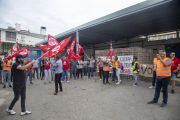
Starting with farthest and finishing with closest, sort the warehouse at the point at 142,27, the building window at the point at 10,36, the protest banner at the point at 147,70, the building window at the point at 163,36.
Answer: the building window at the point at 10,36 < the building window at the point at 163,36 < the protest banner at the point at 147,70 < the warehouse at the point at 142,27

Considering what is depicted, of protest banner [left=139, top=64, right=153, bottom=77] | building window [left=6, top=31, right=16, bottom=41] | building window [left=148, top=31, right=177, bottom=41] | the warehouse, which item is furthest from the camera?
building window [left=6, top=31, right=16, bottom=41]

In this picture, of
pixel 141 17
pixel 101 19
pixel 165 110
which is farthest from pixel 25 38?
pixel 165 110

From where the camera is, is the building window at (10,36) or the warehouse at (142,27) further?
the building window at (10,36)

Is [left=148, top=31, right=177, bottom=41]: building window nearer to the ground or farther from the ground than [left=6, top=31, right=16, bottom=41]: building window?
nearer to the ground

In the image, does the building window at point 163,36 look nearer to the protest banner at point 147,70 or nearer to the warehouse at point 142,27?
the warehouse at point 142,27

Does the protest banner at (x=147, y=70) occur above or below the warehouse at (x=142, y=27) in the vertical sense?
below

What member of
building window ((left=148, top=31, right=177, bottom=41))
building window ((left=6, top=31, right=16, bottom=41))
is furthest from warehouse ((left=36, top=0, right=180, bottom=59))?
building window ((left=6, top=31, right=16, bottom=41))

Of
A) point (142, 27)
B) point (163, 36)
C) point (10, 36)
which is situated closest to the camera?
point (142, 27)

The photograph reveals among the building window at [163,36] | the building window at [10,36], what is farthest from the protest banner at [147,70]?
the building window at [10,36]

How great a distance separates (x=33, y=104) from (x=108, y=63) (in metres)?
5.13

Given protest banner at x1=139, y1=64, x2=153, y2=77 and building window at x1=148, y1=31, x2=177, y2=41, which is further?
building window at x1=148, y1=31, x2=177, y2=41

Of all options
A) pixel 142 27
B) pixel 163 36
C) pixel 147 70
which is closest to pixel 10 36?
pixel 142 27

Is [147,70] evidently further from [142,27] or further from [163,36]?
[163,36]

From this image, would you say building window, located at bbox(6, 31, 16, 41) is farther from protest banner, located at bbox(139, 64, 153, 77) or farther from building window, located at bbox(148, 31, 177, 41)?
protest banner, located at bbox(139, 64, 153, 77)
